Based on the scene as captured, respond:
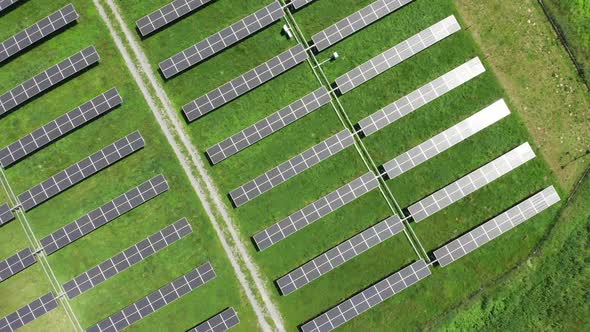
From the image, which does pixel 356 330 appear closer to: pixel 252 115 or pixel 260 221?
pixel 260 221

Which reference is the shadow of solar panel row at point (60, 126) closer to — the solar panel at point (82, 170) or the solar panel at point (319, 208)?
the solar panel at point (82, 170)

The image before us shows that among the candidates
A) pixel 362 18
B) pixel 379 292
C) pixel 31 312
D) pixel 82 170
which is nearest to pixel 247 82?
pixel 362 18

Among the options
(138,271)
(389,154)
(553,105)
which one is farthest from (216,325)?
(553,105)

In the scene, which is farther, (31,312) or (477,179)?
(31,312)

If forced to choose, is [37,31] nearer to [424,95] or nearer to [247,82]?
[247,82]

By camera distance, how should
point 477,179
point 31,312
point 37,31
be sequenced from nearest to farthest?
point 477,179, point 37,31, point 31,312

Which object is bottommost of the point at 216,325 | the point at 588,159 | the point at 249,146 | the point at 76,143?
the point at 588,159
